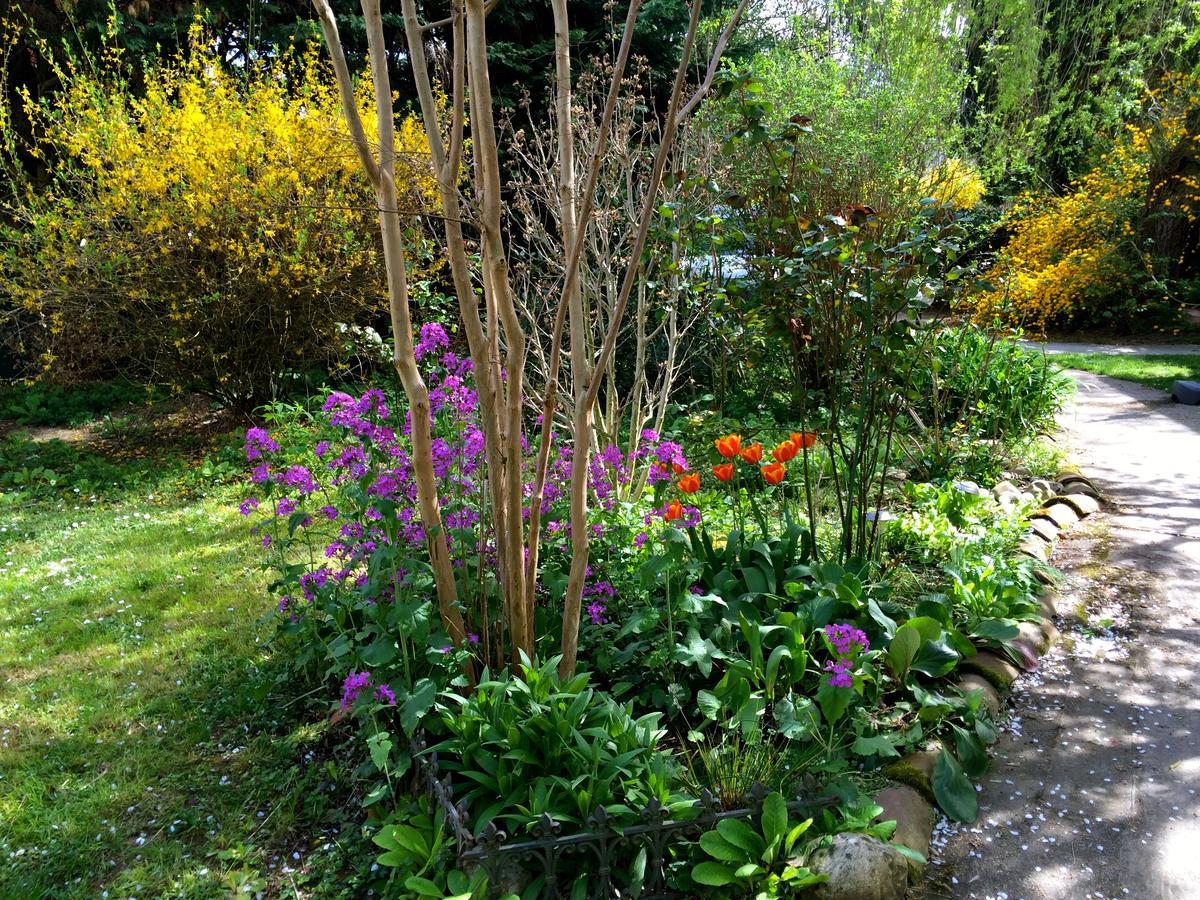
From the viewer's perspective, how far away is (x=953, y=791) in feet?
7.52

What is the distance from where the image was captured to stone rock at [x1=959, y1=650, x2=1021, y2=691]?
9.37 ft

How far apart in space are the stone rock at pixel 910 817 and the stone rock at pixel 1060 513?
2789 millimetres

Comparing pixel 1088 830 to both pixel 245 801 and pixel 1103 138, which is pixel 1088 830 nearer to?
pixel 245 801

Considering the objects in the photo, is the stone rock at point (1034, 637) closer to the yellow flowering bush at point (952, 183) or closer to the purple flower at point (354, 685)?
the purple flower at point (354, 685)

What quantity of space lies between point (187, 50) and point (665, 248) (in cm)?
795

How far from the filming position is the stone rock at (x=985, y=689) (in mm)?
2742

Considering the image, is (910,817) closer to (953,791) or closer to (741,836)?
(953,791)

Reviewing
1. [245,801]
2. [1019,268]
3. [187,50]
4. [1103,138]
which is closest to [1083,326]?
[1019,268]

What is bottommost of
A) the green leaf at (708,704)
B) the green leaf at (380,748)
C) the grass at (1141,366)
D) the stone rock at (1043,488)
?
the grass at (1141,366)

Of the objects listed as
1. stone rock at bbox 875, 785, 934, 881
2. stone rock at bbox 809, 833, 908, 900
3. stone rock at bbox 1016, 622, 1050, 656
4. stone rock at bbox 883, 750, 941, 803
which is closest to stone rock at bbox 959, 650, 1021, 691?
stone rock at bbox 1016, 622, 1050, 656

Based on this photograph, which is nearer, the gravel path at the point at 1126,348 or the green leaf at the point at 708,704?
the green leaf at the point at 708,704

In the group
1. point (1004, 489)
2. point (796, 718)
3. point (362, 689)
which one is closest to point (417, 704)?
point (362, 689)

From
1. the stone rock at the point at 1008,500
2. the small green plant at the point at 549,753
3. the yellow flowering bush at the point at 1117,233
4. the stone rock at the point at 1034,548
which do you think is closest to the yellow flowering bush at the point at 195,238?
the stone rock at the point at 1008,500

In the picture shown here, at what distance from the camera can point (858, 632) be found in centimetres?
229
